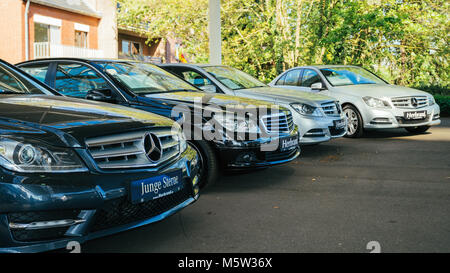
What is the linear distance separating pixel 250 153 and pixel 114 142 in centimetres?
237

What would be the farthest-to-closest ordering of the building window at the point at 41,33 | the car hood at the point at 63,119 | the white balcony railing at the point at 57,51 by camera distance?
the building window at the point at 41,33 < the white balcony railing at the point at 57,51 < the car hood at the point at 63,119

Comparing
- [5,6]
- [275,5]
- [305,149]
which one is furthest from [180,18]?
[305,149]

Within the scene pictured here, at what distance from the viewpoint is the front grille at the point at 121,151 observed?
303 cm

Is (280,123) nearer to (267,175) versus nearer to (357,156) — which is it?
(267,175)

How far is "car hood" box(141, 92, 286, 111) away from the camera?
17.8ft

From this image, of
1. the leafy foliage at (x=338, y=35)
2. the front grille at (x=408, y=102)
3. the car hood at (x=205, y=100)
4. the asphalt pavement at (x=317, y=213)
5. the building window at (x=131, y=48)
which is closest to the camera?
the asphalt pavement at (x=317, y=213)

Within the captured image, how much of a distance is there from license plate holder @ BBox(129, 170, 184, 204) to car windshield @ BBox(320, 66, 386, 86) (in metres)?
7.25

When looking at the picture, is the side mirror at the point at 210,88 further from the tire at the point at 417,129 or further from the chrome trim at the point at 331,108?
the tire at the point at 417,129

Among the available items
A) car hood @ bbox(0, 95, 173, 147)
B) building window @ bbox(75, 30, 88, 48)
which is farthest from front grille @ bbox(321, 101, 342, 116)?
building window @ bbox(75, 30, 88, 48)

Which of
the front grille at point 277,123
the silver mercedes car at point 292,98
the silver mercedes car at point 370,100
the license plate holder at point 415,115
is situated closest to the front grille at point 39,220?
the front grille at point 277,123

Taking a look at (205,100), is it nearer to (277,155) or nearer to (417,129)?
(277,155)

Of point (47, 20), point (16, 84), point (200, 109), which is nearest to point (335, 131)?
point (200, 109)

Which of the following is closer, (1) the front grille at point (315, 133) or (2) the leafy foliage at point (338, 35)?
(1) the front grille at point (315, 133)

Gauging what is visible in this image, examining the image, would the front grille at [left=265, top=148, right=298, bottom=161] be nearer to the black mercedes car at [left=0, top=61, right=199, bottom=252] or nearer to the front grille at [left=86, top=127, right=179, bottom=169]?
the black mercedes car at [left=0, top=61, right=199, bottom=252]
